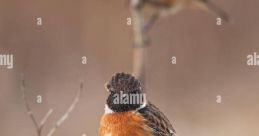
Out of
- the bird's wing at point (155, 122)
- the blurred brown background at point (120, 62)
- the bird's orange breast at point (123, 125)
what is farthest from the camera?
the blurred brown background at point (120, 62)

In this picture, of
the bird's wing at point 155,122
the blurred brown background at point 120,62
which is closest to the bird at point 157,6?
the bird's wing at point 155,122

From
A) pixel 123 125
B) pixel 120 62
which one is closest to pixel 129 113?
pixel 123 125

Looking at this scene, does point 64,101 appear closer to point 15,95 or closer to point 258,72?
point 15,95

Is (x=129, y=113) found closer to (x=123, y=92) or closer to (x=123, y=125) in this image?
(x=123, y=125)

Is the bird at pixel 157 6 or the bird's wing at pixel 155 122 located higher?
the bird at pixel 157 6

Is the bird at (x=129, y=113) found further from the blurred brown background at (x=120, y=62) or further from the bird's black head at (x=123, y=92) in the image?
the blurred brown background at (x=120, y=62)

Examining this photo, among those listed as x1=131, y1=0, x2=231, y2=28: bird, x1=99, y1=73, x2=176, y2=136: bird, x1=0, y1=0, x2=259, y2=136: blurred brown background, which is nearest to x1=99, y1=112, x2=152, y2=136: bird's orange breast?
x1=99, y1=73, x2=176, y2=136: bird

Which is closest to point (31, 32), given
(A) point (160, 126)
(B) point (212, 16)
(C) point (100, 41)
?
(C) point (100, 41)
